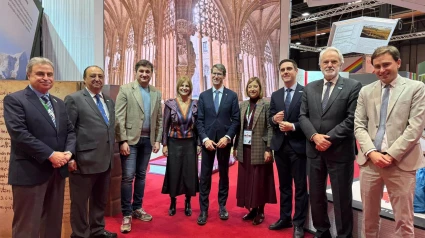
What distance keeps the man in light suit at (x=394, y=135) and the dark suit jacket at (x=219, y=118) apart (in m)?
1.23

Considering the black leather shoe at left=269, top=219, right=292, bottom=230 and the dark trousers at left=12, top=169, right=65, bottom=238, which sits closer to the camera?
the dark trousers at left=12, top=169, right=65, bottom=238

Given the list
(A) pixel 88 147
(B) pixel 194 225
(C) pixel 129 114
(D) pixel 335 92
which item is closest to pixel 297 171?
(D) pixel 335 92

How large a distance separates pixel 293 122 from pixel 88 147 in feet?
5.74

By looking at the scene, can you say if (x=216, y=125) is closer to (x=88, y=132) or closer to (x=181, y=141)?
(x=181, y=141)

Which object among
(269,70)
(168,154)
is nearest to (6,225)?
(168,154)

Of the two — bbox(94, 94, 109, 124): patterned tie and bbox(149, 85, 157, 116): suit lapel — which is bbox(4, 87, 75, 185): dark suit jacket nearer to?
bbox(94, 94, 109, 124): patterned tie

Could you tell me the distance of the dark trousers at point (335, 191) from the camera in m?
2.19

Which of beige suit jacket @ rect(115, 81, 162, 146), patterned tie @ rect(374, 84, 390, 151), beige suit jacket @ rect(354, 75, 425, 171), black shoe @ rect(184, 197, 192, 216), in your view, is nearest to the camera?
beige suit jacket @ rect(354, 75, 425, 171)

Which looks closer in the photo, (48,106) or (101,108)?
(48,106)

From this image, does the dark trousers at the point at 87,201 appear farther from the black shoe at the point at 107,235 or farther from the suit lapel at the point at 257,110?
the suit lapel at the point at 257,110

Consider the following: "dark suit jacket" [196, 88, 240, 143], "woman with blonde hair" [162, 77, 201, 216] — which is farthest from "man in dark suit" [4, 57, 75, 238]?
"dark suit jacket" [196, 88, 240, 143]

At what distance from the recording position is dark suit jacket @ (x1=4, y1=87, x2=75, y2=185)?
1.80 metres

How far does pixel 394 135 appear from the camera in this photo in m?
1.85

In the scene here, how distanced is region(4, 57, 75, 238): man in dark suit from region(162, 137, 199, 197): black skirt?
3.97 ft
